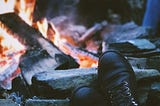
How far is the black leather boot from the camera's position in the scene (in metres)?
3.38

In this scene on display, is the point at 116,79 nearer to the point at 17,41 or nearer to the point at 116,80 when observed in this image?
the point at 116,80

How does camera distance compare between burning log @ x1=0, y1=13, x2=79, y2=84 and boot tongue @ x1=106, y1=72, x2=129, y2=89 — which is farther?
burning log @ x1=0, y1=13, x2=79, y2=84

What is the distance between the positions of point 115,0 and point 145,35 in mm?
2447

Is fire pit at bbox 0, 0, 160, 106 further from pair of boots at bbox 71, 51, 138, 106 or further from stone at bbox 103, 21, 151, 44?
pair of boots at bbox 71, 51, 138, 106

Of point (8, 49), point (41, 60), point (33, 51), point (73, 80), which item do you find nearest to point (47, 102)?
point (73, 80)

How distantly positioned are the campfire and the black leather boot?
28.2 inches

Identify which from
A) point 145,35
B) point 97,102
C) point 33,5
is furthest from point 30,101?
point 145,35

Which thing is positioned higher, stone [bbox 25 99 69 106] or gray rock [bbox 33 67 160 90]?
gray rock [bbox 33 67 160 90]

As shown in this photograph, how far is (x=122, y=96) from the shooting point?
3389 millimetres

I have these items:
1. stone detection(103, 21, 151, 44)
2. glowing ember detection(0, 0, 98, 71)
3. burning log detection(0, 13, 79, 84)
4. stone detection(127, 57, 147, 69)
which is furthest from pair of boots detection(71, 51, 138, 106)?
stone detection(103, 21, 151, 44)

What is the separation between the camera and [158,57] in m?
4.04

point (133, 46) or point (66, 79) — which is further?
point (133, 46)

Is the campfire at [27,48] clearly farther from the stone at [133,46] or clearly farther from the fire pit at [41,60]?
the stone at [133,46]

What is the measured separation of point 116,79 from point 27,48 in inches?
55.7
